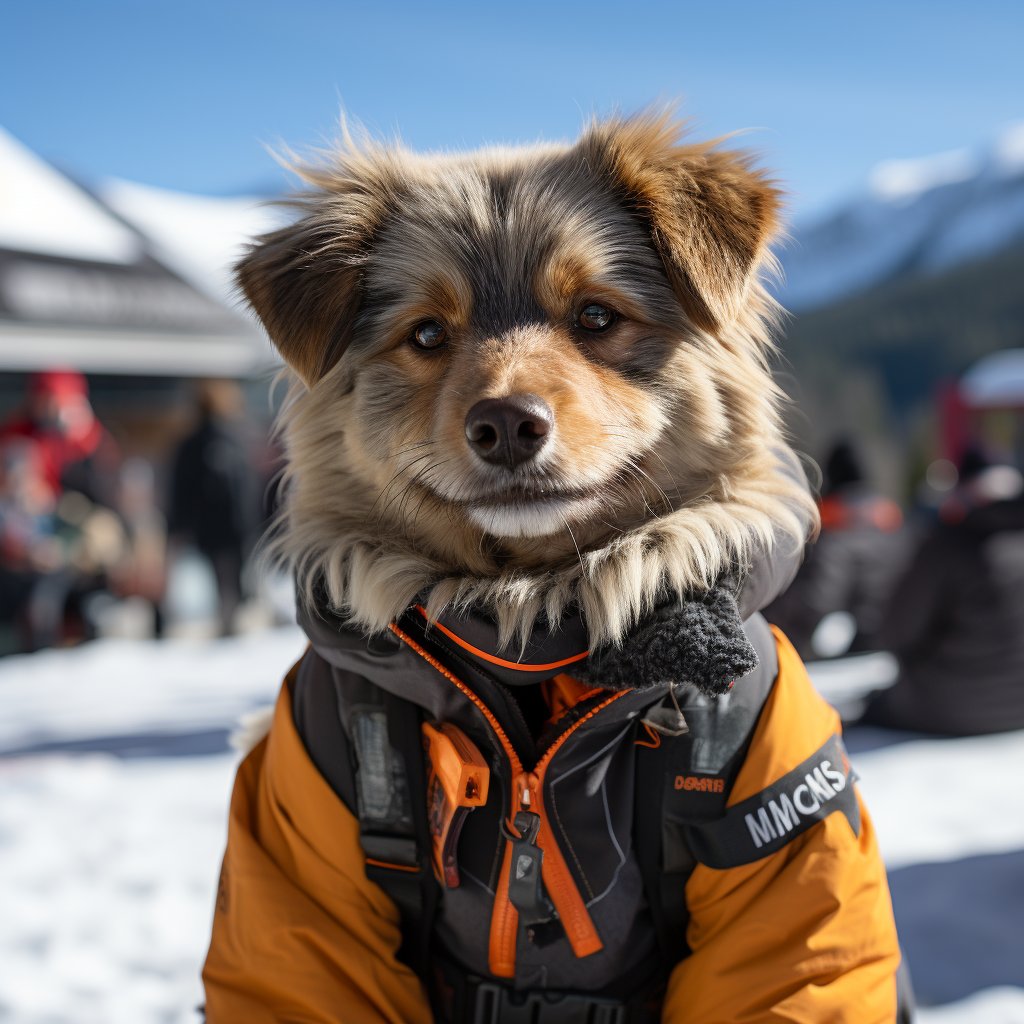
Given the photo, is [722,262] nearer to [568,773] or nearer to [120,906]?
[568,773]

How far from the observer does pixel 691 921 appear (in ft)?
5.77

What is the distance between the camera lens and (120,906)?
9.86 ft

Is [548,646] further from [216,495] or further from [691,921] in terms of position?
[216,495]

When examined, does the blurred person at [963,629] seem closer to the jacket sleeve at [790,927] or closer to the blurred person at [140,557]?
the jacket sleeve at [790,927]

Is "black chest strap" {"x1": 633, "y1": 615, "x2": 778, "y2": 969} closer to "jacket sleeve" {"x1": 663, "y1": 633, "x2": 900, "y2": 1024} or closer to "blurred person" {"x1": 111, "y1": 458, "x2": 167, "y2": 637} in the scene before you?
"jacket sleeve" {"x1": 663, "y1": 633, "x2": 900, "y2": 1024}

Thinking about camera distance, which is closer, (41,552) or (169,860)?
(169,860)

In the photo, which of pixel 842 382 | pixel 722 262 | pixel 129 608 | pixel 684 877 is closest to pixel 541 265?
pixel 722 262

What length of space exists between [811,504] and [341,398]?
1.05 meters

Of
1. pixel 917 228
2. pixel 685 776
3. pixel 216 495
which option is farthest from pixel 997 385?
pixel 917 228

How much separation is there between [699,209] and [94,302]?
11528 mm

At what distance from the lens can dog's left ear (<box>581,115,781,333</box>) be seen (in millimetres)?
1845

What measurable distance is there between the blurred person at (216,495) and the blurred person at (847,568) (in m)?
4.71

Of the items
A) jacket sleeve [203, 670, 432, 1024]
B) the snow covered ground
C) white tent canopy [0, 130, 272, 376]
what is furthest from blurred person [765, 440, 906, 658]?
white tent canopy [0, 130, 272, 376]

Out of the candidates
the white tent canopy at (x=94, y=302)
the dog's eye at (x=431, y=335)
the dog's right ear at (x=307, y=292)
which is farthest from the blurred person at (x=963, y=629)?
the white tent canopy at (x=94, y=302)
